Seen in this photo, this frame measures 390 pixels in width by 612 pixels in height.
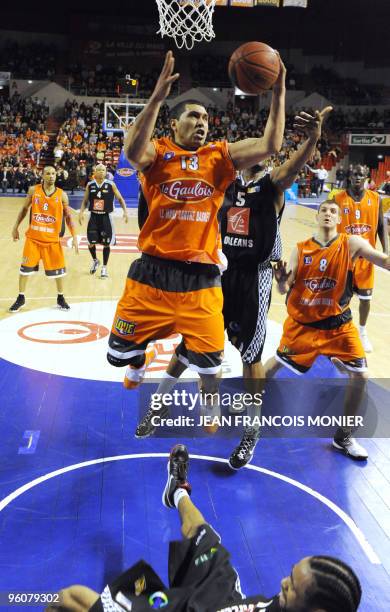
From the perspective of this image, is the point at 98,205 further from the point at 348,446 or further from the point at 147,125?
the point at 147,125

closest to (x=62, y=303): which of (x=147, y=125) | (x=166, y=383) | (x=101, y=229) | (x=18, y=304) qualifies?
(x=18, y=304)

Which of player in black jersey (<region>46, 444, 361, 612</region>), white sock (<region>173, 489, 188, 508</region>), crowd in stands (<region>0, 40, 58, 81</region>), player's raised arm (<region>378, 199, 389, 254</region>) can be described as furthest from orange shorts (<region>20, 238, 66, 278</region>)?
crowd in stands (<region>0, 40, 58, 81</region>)

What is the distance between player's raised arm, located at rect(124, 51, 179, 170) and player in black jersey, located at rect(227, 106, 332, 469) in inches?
39.3

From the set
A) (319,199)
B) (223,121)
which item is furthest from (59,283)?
(223,121)

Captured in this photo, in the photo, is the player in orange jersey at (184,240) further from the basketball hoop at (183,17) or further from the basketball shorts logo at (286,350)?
the basketball hoop at (183,17)

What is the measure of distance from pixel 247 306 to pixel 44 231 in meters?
4.12

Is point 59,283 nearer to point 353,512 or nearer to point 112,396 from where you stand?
point 112,396

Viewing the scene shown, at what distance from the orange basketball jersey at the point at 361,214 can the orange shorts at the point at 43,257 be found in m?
3.65

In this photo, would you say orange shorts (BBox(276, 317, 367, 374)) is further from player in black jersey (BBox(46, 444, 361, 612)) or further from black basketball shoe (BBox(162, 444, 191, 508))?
player in black jersey (BBox(46, 444, 361, 612))

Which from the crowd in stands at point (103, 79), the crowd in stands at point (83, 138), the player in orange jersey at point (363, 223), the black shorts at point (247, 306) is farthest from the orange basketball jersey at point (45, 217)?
the crowd in stands at point (103, 79)

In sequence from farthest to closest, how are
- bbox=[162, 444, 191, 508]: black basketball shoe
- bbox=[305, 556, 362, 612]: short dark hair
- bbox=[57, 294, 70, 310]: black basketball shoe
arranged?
bbox=[57, 294, 70, 310]: black basketball shoe
bbox=[162, 444, 191, 508]: black basketball shoe
bbox=[305, 556, 362, 612]: short dark hair

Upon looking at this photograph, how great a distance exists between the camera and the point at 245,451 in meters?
4.18

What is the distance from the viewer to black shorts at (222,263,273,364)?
4.33m

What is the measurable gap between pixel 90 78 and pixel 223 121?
8166 mm
